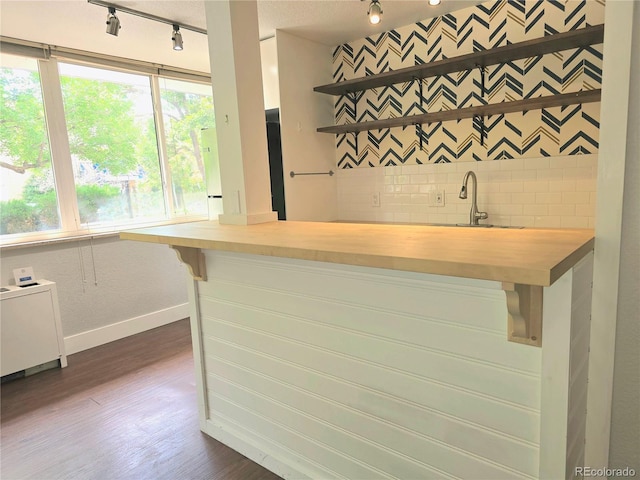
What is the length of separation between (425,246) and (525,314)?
1.01 feet

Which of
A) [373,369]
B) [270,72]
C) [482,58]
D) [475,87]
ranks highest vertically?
[270,72]

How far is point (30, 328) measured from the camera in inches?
118

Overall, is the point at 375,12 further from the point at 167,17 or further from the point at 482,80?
the point at 167,17

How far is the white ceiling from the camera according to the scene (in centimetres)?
260

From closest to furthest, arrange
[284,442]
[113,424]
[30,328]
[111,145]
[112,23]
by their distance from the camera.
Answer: [284,442] → [113,424] → [112,23] → [30,328] → [111,145]

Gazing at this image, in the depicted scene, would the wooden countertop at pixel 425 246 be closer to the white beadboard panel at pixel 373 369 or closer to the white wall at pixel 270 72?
the white beadboard panel at pixel 373 369

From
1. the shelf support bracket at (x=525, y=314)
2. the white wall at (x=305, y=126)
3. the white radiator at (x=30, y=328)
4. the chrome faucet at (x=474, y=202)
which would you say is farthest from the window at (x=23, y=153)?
the shelf support bracket at (x=525, y=314)

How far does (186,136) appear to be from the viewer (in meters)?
4.30

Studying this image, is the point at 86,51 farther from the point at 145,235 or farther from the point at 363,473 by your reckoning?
the point at 363,473

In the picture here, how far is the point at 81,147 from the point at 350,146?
2276 millimetres

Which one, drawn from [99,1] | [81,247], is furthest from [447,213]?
[81,247]

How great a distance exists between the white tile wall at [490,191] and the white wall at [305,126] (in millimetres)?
226

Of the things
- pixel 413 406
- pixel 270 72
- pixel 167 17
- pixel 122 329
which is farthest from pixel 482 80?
pixel 122 329

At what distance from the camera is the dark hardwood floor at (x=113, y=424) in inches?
78.5
